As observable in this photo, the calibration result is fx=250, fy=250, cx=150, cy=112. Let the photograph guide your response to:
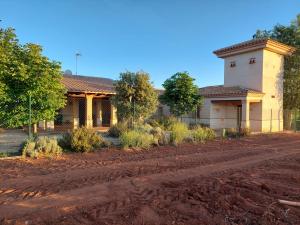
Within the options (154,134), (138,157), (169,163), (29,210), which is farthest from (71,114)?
(29,210)

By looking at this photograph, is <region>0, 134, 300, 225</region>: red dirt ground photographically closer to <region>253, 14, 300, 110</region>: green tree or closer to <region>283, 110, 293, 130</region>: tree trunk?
<region>253, 14, 300, 110</region>: green tree

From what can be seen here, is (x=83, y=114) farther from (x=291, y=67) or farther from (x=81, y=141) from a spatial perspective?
(x=291, y=67)

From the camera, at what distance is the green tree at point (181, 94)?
16.3m

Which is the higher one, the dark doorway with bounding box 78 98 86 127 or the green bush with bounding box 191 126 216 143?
the dark doorway with bounding box 78 98 86 127

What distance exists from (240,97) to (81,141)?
14439 mm

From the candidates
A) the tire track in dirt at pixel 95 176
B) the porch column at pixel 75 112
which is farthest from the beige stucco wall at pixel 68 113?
the tire track in dirt at pixel 95 176

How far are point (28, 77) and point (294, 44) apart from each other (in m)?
23.9

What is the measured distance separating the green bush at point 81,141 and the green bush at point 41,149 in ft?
2.01

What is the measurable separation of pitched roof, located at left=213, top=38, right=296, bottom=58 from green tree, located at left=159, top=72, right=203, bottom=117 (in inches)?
318

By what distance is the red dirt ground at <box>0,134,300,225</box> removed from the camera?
14.1 ft

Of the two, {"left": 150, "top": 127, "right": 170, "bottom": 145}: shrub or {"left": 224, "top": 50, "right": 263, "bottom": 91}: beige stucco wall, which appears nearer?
{"left": 150, "top": 127, "right": 170, "bottom": 145}: shrub

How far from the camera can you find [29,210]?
14.6 feet

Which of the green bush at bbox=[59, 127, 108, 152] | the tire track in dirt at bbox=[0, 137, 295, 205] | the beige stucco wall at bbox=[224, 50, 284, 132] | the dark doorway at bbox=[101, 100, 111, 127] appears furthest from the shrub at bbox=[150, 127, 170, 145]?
the beige stucco wall at bbox=[224, 50, 284, 132]

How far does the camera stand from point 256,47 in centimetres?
2097
